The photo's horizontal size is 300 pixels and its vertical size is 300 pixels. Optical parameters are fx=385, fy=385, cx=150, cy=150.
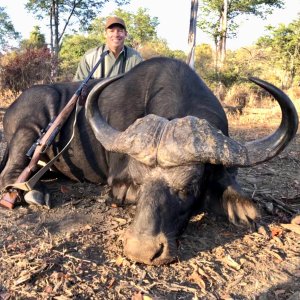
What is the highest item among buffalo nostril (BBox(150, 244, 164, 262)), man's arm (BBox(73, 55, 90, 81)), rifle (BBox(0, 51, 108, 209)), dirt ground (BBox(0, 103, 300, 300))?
man's arm (BBox(73, 55, 90, 81))

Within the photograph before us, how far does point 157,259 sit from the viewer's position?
2.81m

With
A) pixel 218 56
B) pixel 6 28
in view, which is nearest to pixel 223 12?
pixel 218 56

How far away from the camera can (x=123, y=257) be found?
2.95m

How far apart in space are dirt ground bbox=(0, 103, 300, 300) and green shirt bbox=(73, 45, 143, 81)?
2.78 meters

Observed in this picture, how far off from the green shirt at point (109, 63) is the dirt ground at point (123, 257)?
2.78 metres

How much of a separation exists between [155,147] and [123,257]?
0.88 m

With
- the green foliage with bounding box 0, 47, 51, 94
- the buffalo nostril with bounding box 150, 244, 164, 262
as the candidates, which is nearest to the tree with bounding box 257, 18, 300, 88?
the green foliage with bounding box 0, 47, 51, 94

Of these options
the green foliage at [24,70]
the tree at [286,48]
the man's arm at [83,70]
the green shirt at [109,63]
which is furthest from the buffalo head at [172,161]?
the tree at [286,48]

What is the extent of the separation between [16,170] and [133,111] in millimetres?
1551

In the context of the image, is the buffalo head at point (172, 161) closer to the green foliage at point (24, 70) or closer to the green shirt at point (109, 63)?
the green shirt at point (109, 63)

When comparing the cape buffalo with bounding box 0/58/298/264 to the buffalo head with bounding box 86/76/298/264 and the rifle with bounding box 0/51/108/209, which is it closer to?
the buffalo head with bounding box 86/76/298/264

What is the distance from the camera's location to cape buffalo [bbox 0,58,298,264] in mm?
2879

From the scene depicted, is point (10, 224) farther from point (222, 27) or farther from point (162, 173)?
point (222, 27)

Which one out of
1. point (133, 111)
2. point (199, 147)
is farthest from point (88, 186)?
point (199, 147)
